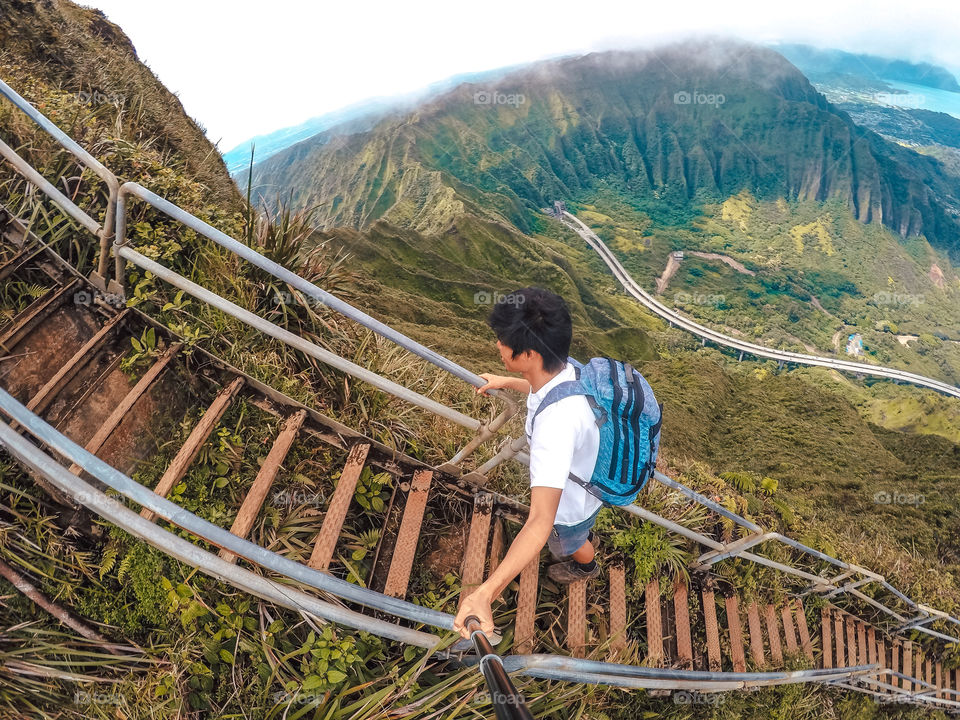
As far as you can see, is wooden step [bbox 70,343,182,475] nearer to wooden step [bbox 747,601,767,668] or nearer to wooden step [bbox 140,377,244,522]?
wooden step [bbox 140,377,244,522]

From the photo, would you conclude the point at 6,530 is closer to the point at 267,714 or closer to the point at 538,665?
the point at 267,714

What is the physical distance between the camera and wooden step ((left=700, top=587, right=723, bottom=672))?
3.67m

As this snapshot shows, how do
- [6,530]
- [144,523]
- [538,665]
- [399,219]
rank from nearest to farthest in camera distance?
[144,523], [538,665], [6,530], [399,219]

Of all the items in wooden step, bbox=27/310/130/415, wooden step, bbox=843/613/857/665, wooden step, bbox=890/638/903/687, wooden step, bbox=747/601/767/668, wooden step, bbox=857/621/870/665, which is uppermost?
wooden step, bbox=27/310/130/415

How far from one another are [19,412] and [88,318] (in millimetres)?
1945

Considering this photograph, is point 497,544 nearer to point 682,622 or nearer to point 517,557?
point 517,557

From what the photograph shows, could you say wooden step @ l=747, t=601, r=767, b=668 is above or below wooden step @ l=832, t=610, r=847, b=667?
above

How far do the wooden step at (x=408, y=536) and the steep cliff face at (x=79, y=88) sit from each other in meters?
4.05

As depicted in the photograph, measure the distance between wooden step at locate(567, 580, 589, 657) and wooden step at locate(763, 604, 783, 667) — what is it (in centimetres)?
272

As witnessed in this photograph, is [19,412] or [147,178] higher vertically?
[147,178]

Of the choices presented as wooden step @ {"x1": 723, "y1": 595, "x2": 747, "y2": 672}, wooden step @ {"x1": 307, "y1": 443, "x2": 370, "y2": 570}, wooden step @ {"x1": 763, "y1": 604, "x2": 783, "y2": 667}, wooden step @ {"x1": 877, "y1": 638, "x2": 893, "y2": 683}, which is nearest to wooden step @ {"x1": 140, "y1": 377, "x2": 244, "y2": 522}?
wooden step @ {"x1": 307, "y1": 443, "x2": 370, "y2": 570}

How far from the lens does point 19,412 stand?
1.48 metres

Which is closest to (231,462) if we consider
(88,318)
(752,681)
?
(88,318)

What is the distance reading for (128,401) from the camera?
256 cm
